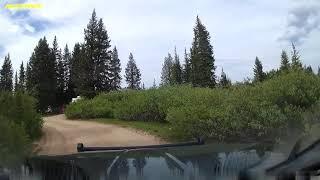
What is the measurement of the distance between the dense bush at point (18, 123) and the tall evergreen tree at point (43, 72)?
15.7ft

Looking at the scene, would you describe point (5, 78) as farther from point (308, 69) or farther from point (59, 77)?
point (308, 69)

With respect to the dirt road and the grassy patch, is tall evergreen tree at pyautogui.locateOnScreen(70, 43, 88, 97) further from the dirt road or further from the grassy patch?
the grassy patch

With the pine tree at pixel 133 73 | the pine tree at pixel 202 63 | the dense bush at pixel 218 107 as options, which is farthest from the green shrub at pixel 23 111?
the pine tree at pixel 133 73

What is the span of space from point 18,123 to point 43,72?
29.5 ft

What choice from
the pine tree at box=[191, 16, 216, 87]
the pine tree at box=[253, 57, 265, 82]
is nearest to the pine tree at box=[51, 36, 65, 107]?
the pine tree at box=[253, 57, 265, 82]

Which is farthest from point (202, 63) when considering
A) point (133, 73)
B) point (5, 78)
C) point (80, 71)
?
point (80, 71)

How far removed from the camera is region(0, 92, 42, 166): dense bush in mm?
5453

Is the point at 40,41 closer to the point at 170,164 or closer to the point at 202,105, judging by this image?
the point at 202,105

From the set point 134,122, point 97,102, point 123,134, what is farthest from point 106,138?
point 97,102

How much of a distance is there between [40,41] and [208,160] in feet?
45.0

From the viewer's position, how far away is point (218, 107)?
48.1 feet

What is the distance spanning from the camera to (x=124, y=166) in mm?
3000

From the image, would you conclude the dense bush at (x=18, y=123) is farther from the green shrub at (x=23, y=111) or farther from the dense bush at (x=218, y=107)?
the dense bush at (x=218, y=107)

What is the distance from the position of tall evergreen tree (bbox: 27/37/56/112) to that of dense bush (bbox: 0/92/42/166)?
480 centimetres
